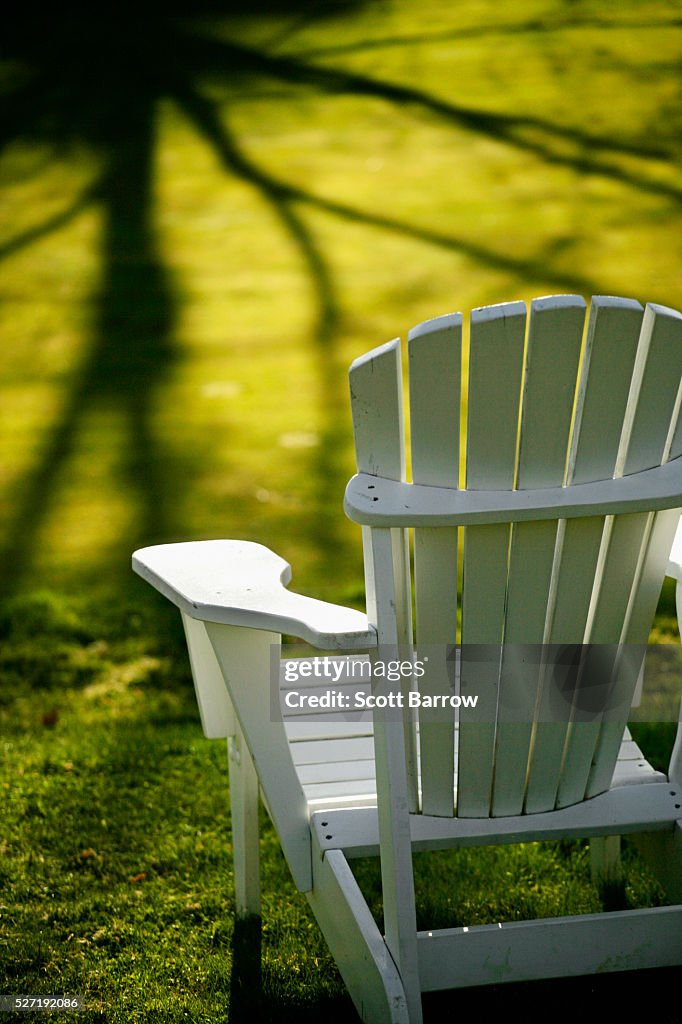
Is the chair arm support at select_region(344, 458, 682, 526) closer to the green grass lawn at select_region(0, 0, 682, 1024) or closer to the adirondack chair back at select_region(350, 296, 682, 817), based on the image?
the adirondack chair back at select_region(350, 296, 682, 817)

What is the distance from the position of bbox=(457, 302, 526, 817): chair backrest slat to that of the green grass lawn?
0.53 metres

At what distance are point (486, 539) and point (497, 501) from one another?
2.4 inches

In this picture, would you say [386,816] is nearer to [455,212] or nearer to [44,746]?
[44,746]

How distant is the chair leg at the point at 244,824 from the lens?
194 cm

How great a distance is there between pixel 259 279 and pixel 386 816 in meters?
5.82

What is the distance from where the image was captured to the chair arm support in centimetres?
147

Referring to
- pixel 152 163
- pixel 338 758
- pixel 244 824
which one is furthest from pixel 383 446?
pixel 152 163

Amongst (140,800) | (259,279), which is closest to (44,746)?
(140,800)

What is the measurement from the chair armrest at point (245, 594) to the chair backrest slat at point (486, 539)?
0.18m

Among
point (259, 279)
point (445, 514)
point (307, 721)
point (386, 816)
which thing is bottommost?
point (259, 279)

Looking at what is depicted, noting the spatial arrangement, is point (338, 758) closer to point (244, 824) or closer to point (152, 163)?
point (244, 824)

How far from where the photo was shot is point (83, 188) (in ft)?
28.3

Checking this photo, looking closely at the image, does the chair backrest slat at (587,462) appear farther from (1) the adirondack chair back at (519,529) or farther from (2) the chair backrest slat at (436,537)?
(2) the chair backrest slat at (436,537)

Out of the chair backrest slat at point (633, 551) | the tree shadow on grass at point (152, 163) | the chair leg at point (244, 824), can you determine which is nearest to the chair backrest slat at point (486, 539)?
the chair backrest slat at point (633, 551)
